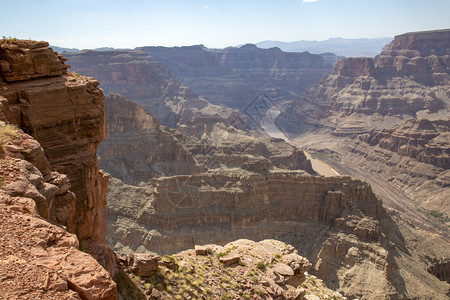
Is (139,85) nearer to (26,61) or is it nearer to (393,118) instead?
(393,118)

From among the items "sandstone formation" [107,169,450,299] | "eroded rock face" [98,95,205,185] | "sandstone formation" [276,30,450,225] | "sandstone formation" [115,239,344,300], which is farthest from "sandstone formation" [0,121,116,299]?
"sandstone formation" [276,30,450,225]

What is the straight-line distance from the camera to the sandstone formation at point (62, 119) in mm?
14664

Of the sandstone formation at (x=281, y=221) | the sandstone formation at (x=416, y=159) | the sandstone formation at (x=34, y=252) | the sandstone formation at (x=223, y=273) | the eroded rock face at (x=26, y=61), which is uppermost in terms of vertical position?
the eroded rock face at (x=26, y=61)

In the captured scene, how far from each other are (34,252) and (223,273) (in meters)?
12.8

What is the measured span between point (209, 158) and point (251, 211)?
3027 cm

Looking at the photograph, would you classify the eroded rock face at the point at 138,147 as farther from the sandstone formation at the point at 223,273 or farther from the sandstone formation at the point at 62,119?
the sandstone formation at the point at 62,119

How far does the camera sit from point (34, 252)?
7984 mm

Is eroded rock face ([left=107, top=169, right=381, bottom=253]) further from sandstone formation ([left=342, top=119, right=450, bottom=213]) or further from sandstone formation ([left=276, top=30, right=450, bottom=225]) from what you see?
sandstone formation ([left=342, top=119, right=450, bottom=213])

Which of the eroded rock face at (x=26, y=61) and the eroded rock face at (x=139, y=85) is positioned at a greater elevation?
the eroded rock face at (x=26, y=61)

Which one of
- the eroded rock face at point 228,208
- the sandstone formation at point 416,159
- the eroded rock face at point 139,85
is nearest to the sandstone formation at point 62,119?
the eroded rock face at point 228,208

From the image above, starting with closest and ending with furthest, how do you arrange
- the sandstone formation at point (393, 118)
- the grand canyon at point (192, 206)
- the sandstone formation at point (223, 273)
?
→ the grand canyon at point (192, 206) → the sandstone formation at point (223, 273) → the sandstone formation at point (393, 118)

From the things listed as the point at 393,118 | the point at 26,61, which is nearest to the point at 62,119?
the point at 26,61

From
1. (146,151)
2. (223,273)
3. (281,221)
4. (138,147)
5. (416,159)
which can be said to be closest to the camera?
(223,273)

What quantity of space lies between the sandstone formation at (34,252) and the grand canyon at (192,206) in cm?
3
